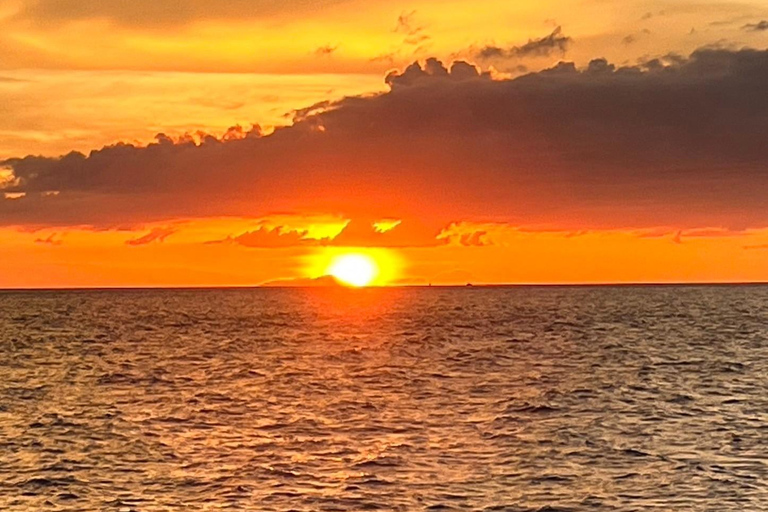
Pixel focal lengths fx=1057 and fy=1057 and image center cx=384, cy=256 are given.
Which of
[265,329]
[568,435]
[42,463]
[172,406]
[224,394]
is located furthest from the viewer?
Result: [265,329]

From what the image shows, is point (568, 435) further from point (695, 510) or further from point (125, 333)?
point (125, 333)

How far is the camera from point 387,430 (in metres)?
46.1

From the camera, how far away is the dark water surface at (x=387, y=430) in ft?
110

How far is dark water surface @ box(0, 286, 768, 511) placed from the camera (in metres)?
33.6

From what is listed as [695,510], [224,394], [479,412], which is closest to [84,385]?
[224,394]

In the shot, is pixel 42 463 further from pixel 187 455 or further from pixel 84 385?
pixel 84 385

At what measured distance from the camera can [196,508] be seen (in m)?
31.7

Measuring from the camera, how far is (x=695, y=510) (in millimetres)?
31203

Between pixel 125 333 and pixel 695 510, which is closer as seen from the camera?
pixel 695 510

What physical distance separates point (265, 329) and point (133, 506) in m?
112

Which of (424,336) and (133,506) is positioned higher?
(424,336)

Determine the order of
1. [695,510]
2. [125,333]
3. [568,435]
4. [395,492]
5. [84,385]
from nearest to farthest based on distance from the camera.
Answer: [695,510], [395,492], [568,435], [84,385], [125,333]

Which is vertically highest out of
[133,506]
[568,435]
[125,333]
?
[125,333]

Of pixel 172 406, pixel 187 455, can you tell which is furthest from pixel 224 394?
pixel 187 455
